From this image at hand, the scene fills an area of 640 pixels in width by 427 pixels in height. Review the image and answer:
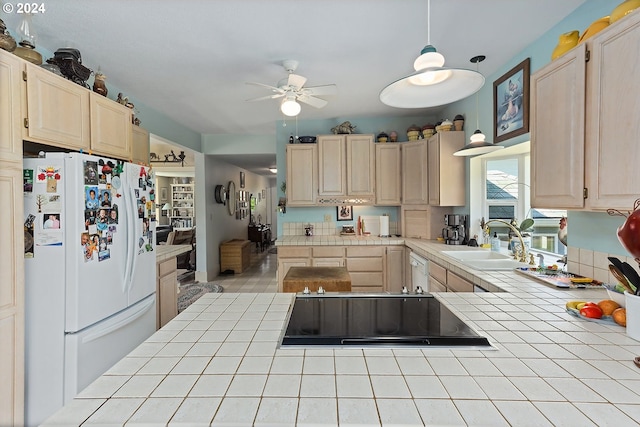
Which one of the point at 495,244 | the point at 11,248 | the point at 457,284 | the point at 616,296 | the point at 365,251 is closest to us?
the point at 616,296

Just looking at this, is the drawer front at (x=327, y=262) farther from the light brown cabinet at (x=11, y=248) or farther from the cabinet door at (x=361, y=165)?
the light brown cabinet at (x=11, y=248)

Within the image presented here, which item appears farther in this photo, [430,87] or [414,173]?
[414,173]

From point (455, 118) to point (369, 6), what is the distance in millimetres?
2046

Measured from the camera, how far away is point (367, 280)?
12.1 ft

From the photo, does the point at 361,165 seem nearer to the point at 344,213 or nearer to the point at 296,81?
the point at 344,213

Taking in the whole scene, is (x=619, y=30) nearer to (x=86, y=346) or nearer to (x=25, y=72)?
(x=25, y=72)

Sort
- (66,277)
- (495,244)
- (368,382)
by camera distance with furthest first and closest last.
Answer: (495,244), (66,277), (368,382)

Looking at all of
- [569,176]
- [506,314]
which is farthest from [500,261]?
[506,314]

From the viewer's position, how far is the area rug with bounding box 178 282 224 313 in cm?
422

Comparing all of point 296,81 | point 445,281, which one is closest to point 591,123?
point 445,281

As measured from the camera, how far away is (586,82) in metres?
1.31

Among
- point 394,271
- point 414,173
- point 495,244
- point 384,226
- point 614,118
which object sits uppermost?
point 414,173

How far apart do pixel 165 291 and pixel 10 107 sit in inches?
70.6

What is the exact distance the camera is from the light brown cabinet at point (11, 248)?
141cm
